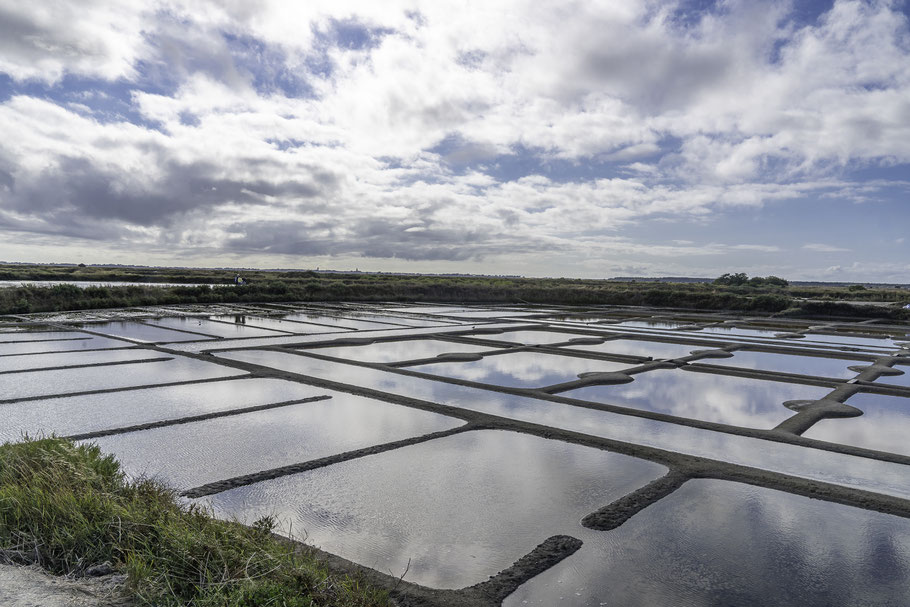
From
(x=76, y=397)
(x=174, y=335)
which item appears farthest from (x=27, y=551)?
(x=174, y=335)

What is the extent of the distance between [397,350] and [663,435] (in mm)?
6832

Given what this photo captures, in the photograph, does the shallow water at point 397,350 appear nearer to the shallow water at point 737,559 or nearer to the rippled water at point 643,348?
the rippled water at point 643,348

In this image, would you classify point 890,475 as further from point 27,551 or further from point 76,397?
point 76,397

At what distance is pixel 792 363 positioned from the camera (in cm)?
1118

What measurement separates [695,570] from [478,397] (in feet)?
14.6

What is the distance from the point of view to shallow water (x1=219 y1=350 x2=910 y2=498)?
4.75 metres

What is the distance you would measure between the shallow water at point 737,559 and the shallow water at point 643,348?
7.78m

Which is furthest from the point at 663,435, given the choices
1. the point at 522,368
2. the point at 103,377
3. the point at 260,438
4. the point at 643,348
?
the point at 103,377

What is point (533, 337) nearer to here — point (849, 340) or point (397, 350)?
point (397, 350)

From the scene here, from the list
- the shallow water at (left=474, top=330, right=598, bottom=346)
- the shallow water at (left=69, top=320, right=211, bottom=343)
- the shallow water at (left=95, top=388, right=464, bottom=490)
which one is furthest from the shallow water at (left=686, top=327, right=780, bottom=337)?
the shallow water at (left=69, top=320, right=211, bottom=343)

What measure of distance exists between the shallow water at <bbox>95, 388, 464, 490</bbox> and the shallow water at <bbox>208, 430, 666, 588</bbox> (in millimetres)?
469

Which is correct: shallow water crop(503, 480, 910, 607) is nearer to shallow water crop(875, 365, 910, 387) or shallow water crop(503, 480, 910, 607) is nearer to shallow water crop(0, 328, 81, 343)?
shallow water crop(875, 365, 910, 387)

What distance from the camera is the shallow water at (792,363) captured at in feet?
33.3

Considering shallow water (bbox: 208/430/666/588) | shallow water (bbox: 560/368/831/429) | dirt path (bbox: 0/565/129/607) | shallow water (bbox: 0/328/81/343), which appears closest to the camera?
dirt path (bbox: 0/565/129/607)
